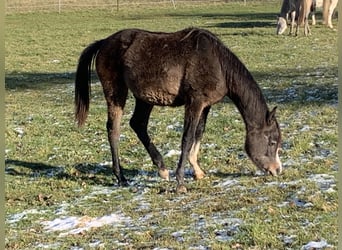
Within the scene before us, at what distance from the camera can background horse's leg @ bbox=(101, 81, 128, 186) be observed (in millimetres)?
6188

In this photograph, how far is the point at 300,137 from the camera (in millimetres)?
7340

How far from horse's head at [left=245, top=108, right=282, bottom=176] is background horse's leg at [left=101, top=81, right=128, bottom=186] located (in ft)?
4.91

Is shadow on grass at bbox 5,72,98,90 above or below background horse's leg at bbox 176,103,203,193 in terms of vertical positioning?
below

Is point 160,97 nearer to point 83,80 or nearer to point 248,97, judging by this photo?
point 248,97

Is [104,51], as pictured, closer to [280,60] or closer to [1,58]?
[1,58]

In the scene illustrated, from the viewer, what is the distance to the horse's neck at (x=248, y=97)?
566 cm

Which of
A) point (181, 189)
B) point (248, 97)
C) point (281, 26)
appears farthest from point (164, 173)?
point (281, 26)

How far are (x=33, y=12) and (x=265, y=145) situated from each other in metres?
33.4

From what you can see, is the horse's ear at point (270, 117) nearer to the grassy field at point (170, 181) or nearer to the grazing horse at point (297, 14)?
the grassy field at point (170, 181)

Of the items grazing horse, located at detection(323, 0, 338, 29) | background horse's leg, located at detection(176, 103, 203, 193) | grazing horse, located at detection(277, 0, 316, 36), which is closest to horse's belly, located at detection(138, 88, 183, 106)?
background horse's leg, located at detection(176, 103, 203, 193)

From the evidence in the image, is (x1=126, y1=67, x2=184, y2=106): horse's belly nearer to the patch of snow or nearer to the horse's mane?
the horse's mane

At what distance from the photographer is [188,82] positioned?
5676mm

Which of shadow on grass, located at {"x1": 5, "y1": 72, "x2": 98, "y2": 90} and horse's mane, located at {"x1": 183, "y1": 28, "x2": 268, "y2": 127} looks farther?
shadow on grass, located at {"x1": 5, "y1": 72, "x2": 98, "y2": 90}

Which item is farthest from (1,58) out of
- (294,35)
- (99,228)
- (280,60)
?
(294,35)
